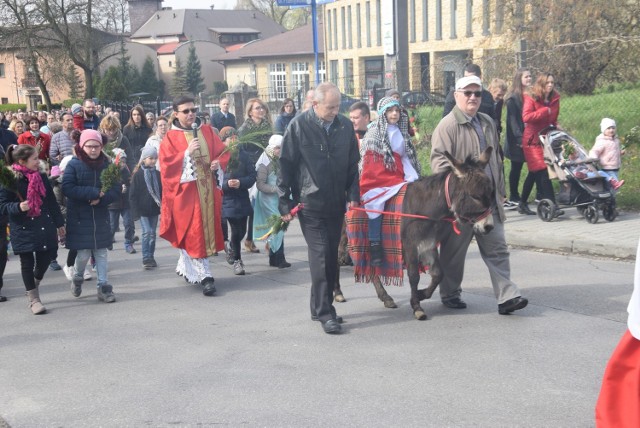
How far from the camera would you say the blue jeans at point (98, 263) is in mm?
9102

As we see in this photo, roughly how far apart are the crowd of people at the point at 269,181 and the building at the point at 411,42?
27.5ft

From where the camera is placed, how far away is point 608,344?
21.5ft

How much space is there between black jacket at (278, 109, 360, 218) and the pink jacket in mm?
5878

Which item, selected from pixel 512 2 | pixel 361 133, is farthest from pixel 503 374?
pixel 512 2

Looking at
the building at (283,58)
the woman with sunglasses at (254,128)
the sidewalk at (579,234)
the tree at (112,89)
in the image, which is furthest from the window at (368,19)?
the woman with sunglasses at (254,128)

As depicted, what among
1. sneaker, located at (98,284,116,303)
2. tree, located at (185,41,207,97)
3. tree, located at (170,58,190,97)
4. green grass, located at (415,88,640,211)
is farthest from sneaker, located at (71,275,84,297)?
tree, located at (185,41,207,97)

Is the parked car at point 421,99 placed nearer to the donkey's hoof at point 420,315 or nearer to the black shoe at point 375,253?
the black shoe at point 375,253

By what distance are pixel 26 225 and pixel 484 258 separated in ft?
14.7

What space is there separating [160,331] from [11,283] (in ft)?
11.8

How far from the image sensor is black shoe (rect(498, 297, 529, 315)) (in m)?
7.42

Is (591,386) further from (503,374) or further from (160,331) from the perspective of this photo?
(160,331)

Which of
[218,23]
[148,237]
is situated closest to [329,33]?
[218,23]

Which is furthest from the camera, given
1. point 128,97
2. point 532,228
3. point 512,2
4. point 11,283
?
point 128,97

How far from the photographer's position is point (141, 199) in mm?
11328
